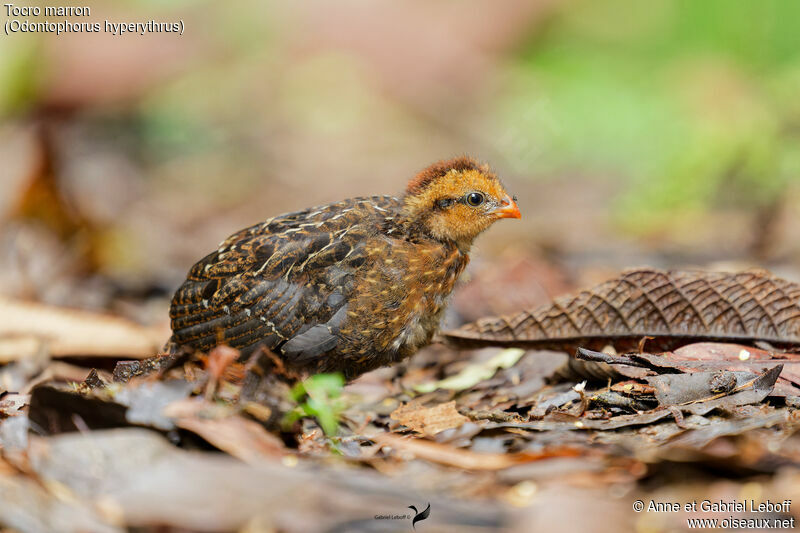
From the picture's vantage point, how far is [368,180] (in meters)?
11.7

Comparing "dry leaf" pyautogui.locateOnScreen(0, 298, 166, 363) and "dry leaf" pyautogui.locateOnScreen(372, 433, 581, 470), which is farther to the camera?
"dry leaf" pyautogui.locateOnScreen(0, 298, 166, 363)

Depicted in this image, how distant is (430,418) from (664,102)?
1021 centimetres

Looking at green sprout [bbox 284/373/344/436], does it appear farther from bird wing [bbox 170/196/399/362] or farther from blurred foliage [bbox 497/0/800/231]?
blurred foliage [bbox 497/0/800/231]

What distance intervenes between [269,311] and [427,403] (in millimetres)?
923

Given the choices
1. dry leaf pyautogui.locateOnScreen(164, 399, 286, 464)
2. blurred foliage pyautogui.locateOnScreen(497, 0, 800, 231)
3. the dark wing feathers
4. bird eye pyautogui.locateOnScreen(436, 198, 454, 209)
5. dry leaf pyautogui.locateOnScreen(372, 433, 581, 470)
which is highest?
blurred foliage pyautogui.locateOnScreen(497, 0, 800, 231)

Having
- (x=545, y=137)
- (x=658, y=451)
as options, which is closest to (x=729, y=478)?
(x=658, y=451)

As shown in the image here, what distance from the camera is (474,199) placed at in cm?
471

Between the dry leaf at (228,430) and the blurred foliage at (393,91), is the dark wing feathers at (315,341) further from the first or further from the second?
the blurred foliage at (393,91)

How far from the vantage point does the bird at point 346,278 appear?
173 inches

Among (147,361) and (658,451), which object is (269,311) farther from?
(658,451)

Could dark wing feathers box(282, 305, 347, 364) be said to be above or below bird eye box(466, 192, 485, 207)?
below

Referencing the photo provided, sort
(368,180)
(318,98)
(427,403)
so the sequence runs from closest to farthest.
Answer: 1. (427,403)
2. (368,180)
3. (318,98)

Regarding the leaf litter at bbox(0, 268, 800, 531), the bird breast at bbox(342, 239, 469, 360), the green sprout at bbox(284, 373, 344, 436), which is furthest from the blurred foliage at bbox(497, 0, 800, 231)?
the green sprout at bbox(284, 373, 344, 436)

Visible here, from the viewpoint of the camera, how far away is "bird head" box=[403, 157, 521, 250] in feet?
15.4
